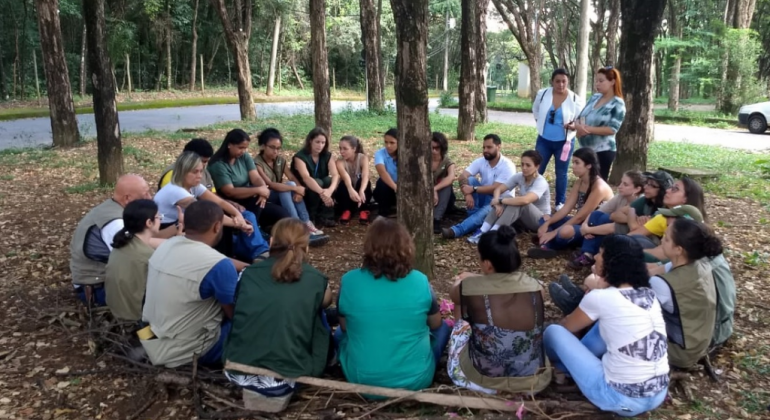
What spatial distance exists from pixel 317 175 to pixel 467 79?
22.2 feet

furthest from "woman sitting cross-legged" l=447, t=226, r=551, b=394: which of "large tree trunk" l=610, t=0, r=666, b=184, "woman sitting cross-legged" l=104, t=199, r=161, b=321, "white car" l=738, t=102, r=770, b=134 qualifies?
"white car" l=738, t=102, r=770, b=134

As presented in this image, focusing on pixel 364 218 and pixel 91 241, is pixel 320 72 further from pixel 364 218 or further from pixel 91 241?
pixel 91 241

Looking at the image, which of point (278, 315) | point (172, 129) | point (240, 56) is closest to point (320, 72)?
point (240, 56)

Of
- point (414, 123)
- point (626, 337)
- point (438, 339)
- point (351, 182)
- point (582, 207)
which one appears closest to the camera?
point (626, 337)

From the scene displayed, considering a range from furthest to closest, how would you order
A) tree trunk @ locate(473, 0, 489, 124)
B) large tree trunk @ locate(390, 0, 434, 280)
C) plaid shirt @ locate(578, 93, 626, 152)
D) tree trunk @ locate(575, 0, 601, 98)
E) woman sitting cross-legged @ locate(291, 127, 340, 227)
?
tree trunk @ locate(473, 0, 489, 124) < tree trunk @ locate(575, 0, 601, 98) < woman sitting cross-legged @ locate(291, 127, 340, 227) < plaid shirt @ locate(578, 93, 626, 152) < large tree trunk @ locate(390, 0, 434, 280)

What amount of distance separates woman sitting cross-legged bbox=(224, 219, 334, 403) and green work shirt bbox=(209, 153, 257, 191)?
2768 mm

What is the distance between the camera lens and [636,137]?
7598 mm

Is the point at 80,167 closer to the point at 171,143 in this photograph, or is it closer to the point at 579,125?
the point at 171,143

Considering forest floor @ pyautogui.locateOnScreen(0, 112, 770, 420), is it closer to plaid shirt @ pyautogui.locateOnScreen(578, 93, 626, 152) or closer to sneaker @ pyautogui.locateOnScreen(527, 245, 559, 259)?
sneaker @ pyautogui.locateOnScreen(527, 245, 559, 259)

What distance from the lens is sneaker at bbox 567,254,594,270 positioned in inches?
204

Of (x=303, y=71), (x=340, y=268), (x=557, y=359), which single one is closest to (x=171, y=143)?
(x=340, y=268)

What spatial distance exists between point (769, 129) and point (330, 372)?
17893mm

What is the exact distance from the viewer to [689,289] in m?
3.25

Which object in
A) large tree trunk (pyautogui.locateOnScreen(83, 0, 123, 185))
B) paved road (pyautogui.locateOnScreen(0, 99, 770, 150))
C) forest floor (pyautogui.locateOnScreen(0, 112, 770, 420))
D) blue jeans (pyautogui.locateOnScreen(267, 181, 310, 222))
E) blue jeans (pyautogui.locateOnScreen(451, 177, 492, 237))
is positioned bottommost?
forest floor (pyautogui.locateOnScreen(0, 112, 770, 420))
